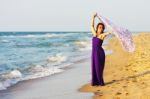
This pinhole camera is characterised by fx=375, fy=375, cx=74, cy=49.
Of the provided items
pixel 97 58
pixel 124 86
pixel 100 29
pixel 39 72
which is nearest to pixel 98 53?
pixel 97 58

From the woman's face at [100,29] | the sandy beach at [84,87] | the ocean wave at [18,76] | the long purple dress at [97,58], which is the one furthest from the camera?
the ocean wave at [18,76]

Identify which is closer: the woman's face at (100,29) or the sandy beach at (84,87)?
the sandy beach at (84,87)

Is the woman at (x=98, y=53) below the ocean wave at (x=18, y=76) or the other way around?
the other way around

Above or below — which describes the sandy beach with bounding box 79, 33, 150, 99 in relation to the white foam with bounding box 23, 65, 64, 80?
above

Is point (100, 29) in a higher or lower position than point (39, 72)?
higher

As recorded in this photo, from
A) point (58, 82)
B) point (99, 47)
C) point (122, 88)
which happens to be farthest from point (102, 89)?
point (58, 82)

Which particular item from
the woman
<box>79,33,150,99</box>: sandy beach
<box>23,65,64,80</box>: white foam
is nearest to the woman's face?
the woman

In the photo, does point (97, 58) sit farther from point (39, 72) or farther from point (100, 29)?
point (39, 72)

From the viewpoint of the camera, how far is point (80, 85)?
9828mm

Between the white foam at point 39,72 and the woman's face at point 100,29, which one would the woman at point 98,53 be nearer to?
the woman's face at point 100,29

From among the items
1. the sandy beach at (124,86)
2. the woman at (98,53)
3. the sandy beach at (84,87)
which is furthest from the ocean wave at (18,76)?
the woman at (98,53)

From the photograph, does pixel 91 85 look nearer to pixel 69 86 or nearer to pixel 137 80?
pixel 69 86

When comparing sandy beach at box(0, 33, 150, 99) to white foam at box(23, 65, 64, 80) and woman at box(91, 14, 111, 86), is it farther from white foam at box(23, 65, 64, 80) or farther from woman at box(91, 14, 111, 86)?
white foam at box(23, 65, 64, 80)

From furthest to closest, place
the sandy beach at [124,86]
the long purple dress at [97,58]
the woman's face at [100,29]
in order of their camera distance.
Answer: the long purple dress at [97,58]
the woman's face at [100,29]
the sandy beach at [124,86]
